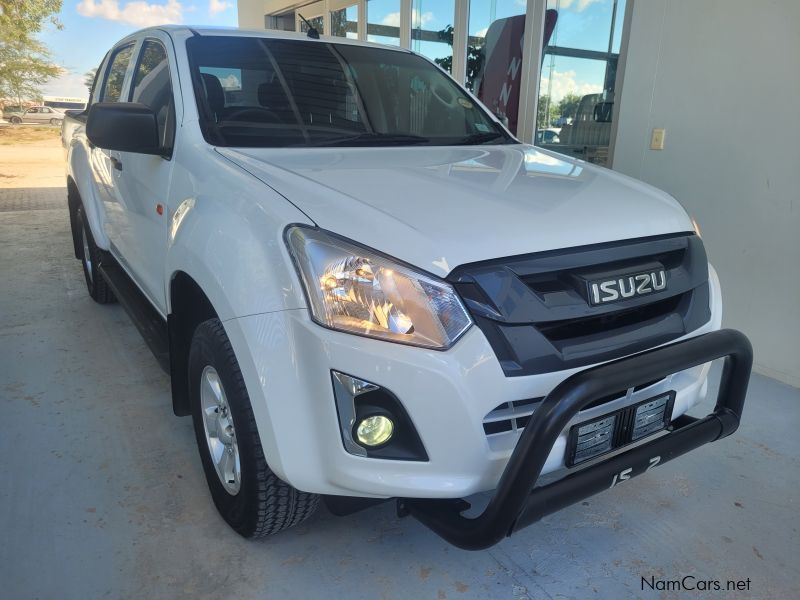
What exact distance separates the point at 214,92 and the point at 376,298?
1.40 m

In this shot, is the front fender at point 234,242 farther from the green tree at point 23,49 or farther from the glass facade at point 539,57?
the green tree at point 23,49

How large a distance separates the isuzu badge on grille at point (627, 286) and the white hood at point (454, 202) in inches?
5.0

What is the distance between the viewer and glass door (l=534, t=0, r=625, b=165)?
4.33m

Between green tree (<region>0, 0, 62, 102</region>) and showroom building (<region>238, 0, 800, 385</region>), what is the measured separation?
79.4 feet

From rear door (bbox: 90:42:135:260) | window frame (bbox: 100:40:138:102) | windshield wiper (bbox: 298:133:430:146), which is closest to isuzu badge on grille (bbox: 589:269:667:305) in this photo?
windshield wiper (bbox: 298:133:430:146)

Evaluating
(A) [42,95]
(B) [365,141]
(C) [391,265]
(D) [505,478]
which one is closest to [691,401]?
(D) [505,478]

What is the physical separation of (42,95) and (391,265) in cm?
3235

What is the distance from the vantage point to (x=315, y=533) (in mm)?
2078

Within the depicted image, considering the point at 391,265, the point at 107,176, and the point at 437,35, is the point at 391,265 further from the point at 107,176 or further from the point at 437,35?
the point at 437,35

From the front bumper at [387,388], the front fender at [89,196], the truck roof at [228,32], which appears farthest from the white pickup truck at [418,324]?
the front fender at [89,196]

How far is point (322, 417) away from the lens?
1.45 m

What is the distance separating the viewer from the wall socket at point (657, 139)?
3.79m

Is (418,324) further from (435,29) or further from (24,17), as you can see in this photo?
(24,17)

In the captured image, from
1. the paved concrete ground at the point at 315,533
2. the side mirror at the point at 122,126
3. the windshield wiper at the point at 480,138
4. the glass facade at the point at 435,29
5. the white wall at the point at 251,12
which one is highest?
the white wall at the point at 251,12
